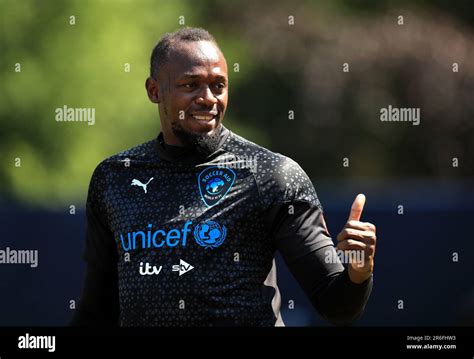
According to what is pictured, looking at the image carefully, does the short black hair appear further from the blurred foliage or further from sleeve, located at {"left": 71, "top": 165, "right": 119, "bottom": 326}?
the blurred foliage

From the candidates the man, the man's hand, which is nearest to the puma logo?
the man

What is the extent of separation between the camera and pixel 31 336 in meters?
3.95

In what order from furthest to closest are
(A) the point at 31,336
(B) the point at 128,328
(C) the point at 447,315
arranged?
(C) the point at 447,315 < (A) the point at 31,336 < (B) the point at 128,328

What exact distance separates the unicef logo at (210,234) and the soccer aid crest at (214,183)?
97 mm

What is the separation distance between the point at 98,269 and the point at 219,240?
584 millimetres

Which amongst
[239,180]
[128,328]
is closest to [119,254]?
[128,328]

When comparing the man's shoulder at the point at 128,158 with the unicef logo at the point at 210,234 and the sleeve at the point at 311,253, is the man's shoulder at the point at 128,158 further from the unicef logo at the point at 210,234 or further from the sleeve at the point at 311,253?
→ the sleeve at the point at 311,253

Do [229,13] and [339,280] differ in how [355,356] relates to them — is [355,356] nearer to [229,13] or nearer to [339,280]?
[339,280]

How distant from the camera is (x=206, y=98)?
3576mm

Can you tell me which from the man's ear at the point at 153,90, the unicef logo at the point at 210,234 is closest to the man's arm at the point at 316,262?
the unicef logo at the point at 210,234

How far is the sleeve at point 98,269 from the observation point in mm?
3779

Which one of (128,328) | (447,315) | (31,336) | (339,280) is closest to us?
(339,280)

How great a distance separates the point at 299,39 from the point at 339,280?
9.33m

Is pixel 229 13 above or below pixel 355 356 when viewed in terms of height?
above
